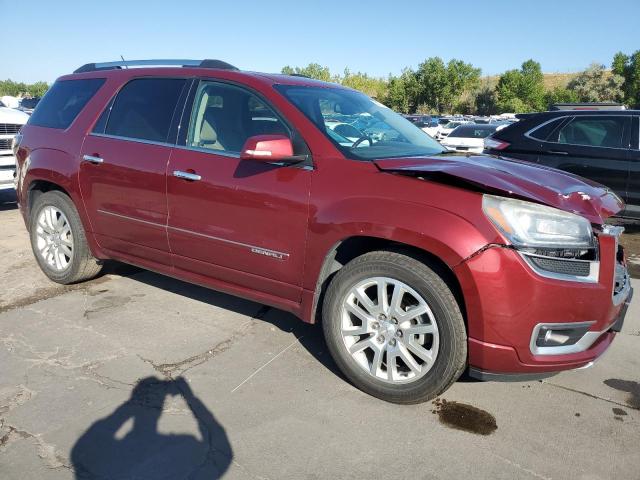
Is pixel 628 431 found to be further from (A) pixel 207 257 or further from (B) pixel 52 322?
(B) pixel 52 322

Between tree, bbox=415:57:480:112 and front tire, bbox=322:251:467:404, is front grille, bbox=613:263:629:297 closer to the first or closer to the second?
front tire, bbox=322:251:467:404

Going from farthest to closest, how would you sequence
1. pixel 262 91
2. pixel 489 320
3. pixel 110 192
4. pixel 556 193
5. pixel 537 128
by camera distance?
pixel 537 128 < pixel 110 192 < pixel 262 91 < pixel 556 193 < pixel 489 320

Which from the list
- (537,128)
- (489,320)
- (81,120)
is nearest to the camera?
(489,320)

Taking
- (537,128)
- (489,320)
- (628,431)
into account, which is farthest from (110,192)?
(537,128)

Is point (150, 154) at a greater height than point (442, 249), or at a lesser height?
greater

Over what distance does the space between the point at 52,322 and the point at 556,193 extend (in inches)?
140

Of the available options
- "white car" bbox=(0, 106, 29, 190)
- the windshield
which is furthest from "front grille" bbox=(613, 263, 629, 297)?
"white car" bbox=(0, 106, 29, 190)

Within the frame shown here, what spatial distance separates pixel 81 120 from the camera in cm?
434

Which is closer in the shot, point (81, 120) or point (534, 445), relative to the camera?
point (534, 445)

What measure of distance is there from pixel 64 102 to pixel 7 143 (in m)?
4.76

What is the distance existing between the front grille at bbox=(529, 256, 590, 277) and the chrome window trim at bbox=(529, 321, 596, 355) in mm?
253

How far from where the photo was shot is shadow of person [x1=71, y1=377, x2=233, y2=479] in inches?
93.9

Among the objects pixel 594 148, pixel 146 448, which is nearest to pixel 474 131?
pixel 594 148

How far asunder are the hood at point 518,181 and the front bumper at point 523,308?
260mm
